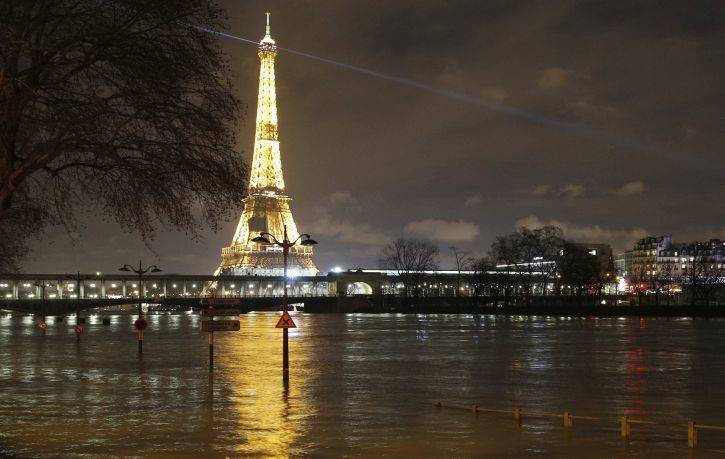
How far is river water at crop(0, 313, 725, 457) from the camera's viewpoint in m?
16.5

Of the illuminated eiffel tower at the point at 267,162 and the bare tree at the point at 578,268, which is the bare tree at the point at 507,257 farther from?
the illuminated eiffel tower at the point at 267,162

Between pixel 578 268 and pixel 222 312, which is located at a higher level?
pixel 578 268

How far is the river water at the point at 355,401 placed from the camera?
1653cm

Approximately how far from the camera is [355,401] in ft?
75.4

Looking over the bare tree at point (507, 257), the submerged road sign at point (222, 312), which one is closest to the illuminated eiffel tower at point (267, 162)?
the bare tree at point (507, 257)

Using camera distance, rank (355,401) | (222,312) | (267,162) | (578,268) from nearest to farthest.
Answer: (355,401)
(222,312)
(578,268)
(267,162)

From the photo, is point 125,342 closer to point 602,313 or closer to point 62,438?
point 62,438

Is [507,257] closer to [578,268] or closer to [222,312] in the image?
Result: [578,268]

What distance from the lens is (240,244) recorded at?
17188 centimetres

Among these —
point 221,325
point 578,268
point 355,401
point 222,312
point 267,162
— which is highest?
point 267,162

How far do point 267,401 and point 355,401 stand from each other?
7.19 feet

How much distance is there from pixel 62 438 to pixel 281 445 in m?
4.41

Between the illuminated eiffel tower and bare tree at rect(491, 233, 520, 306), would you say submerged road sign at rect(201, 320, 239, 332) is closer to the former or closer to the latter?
bare tree at rect(491, 233, 520, 306)

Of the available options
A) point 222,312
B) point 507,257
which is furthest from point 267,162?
point 222,312
